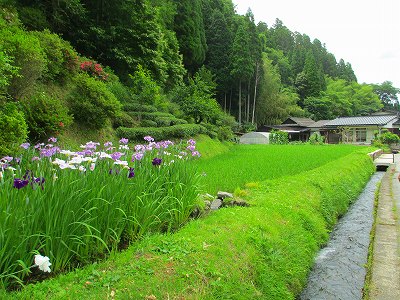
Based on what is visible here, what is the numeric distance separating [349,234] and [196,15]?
29.2 m

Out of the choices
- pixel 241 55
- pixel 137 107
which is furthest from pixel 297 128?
pixel 137 107

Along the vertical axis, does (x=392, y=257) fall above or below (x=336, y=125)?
below

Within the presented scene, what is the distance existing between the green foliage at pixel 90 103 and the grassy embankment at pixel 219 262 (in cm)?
600

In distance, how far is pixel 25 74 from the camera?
7.29m

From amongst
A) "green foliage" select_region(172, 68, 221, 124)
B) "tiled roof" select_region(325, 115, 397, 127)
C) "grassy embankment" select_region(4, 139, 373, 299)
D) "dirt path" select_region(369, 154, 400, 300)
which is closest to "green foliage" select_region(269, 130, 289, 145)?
"tiled roof" select_region(325, 115, 397, 127)

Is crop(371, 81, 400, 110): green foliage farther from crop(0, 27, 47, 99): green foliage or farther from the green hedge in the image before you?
crop(0, 27, 47, 99): green foliage

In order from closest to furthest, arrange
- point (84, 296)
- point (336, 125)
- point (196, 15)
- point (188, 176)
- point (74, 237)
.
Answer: point (84, 296)
point (74, 237)
point (188, 176)
point (196, 15)
point (336, 125)

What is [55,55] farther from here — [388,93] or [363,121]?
[388,93]

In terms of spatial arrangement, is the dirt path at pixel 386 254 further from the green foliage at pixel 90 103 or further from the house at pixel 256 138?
the house at pixel 256 138

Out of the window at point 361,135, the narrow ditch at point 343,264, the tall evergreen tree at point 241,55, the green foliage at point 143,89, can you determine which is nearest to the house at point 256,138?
the tall evergreen tree at point 241,55

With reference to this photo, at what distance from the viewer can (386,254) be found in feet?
12.7

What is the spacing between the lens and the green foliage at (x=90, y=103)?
916 centimetres

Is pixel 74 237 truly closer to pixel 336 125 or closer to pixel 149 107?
pixel 149 107

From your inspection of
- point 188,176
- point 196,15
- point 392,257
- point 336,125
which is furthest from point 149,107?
point 336,125
